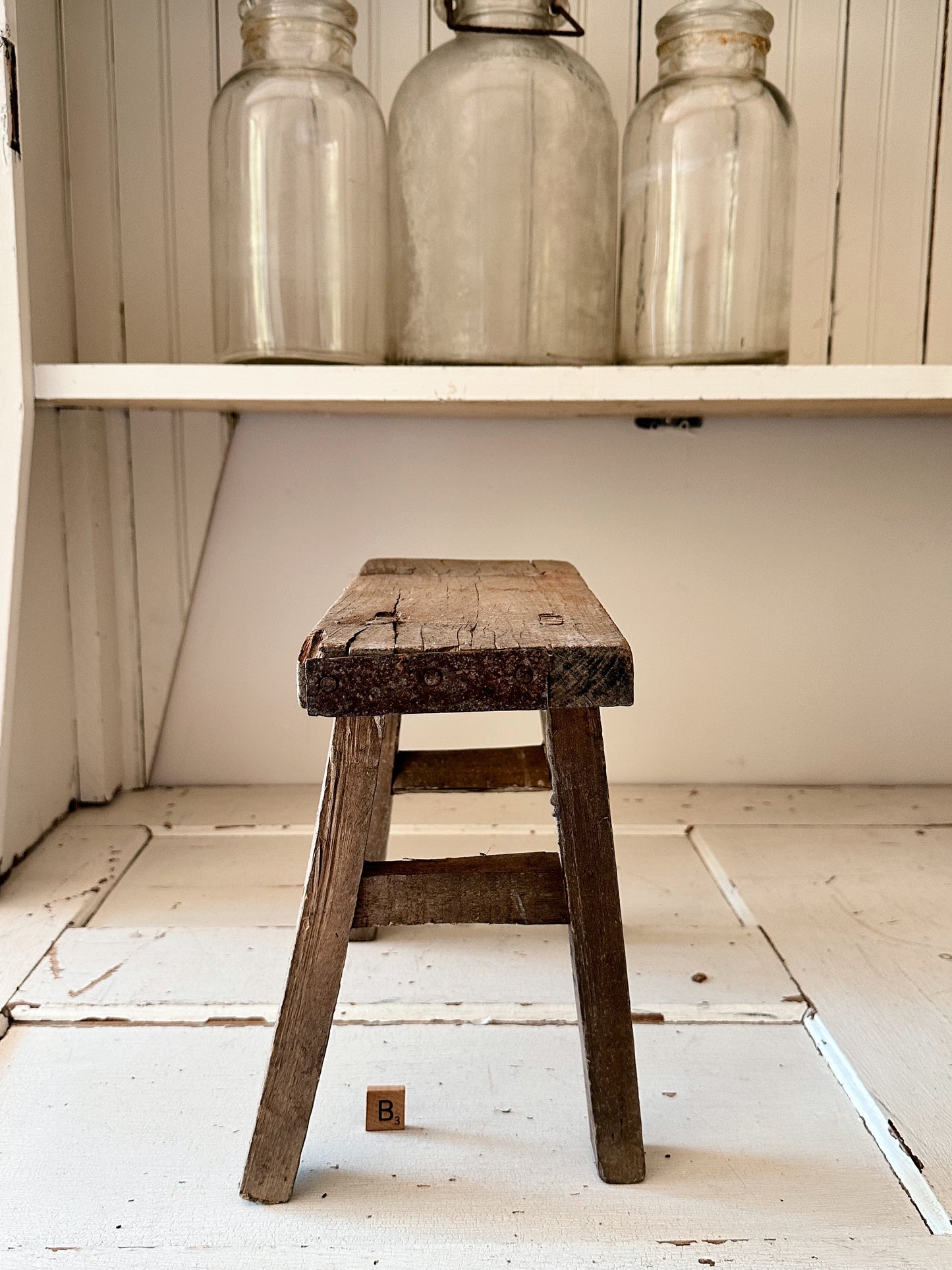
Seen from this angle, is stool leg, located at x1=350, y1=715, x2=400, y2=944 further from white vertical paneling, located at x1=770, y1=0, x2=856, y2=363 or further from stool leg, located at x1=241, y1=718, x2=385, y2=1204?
white vertical paneling, located at x1=770, y1=0, x2=856, y2=363

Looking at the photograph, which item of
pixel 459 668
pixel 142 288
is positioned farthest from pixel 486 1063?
pixel 142 288

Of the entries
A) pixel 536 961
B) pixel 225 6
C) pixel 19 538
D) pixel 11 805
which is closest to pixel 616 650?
pixel 536 961

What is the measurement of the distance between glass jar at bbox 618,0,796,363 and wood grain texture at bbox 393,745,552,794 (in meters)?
0.48

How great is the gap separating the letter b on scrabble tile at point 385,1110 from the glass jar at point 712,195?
818mm

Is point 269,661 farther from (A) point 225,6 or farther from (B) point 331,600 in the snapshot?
(A) point 225,6

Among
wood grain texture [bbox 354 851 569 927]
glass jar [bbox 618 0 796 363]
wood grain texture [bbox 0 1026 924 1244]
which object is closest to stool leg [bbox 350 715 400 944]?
wood grain texture [bbox 0 1026 924 1244]

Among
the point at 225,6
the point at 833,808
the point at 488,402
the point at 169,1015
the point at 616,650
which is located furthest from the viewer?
the point at 833,808

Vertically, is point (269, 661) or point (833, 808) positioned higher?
point (269, 661)

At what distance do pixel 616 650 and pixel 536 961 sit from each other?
19.0 inches

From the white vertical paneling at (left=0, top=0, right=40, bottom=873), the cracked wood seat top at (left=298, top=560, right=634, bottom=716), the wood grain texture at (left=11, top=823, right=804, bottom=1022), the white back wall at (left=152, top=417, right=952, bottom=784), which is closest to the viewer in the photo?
the cracked wood seat top at (left=298, top=560, right=634, bottom=716)

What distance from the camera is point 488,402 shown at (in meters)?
1.12

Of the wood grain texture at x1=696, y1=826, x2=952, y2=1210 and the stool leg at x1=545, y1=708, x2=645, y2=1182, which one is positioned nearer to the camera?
the stool leg at x1=545, y1=708, x2=645, y2=1182

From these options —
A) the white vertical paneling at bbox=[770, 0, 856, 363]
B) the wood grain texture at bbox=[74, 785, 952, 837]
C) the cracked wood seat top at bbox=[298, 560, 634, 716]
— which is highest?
the white vertical paneling at bbox=[770, 0, 856, 363]

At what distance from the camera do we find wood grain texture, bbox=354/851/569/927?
709 mm
